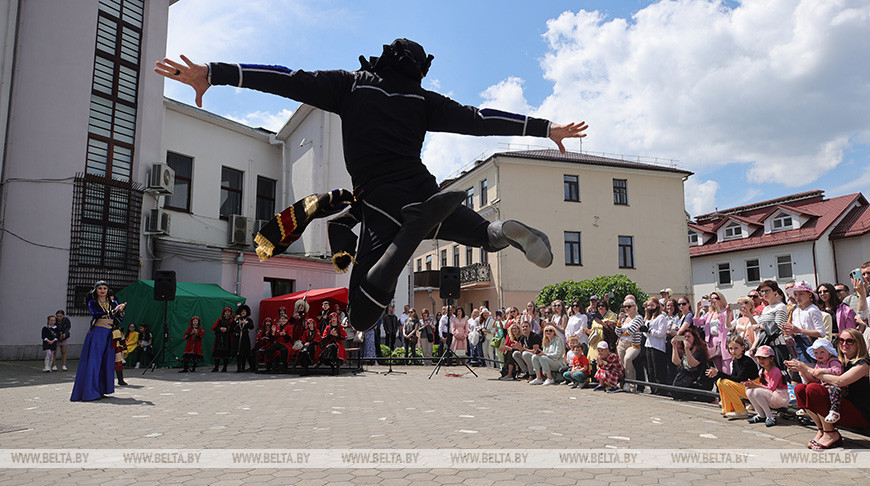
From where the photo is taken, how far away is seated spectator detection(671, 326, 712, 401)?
28.0 feet

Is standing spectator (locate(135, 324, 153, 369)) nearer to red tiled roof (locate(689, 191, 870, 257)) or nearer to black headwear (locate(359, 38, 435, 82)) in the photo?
black headwear (locate(359, 38, 435, 82))

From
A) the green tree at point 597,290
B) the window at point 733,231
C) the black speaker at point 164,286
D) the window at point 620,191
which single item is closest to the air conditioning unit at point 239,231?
the black speaker at point 164,286

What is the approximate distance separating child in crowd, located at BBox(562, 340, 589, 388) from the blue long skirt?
765 centimetres

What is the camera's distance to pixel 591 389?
1016cm

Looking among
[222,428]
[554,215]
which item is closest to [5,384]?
[222,428]

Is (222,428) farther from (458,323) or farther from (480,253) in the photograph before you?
(480,253)

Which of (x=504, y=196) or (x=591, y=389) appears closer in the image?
(x=591, y=389)

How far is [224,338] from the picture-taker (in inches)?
565

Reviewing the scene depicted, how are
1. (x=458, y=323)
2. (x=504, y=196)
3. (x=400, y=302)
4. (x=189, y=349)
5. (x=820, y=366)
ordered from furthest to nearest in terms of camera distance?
1. (x=504, y=196)
2. (x=400, y=302)
3. (x=458, y=323)
4. (x=189, y=349)
5. (x=820, y=366)

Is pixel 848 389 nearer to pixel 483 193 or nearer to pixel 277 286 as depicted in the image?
pixel 277 286

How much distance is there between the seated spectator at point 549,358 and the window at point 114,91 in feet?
43.2

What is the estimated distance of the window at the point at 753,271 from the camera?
3200 centimetres

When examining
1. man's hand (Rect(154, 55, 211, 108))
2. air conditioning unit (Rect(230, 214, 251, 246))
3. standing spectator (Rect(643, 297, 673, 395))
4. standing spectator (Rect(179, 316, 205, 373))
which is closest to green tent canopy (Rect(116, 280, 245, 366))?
standing spectator (Rect(179, 316, 205, 373))

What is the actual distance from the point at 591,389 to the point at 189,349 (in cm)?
969
